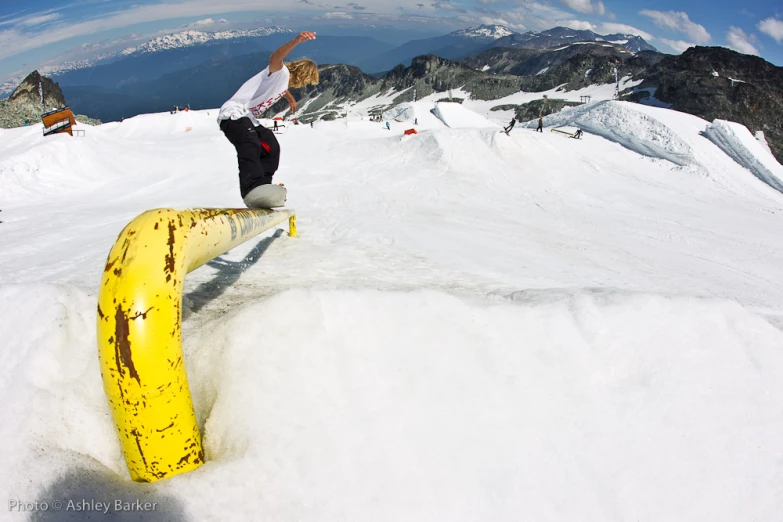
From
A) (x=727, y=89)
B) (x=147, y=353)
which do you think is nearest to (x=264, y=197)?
(x=147, y=353)

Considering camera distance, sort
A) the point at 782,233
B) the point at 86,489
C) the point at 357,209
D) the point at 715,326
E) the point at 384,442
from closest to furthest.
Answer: the point at 86,489
the point at 384,442
the point at 715,326
the point at 357,209
the point at 782,233

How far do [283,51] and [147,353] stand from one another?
3728 mm

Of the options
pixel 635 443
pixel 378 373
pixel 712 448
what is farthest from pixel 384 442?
pixel 712 448

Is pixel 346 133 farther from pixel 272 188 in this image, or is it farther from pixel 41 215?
pixel 272 188

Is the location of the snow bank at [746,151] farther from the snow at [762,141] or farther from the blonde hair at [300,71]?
the blonde hair at [300,71]

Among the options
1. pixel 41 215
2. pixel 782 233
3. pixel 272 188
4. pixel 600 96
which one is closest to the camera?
pixel 272 188

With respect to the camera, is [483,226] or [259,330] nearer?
[259,330]

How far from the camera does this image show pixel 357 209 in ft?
31.6

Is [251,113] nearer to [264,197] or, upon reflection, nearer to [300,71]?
[300,71]

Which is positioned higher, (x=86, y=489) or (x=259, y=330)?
(x=259, y=330)

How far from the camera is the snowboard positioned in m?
4.74

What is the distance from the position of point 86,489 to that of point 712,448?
3681 millimetres

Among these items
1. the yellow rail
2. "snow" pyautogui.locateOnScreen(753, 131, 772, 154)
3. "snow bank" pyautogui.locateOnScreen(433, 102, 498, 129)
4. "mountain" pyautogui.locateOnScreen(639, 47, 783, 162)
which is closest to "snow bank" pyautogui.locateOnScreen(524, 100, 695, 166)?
"snow" pyautogui.locateOnScreen(753, 131, 772, 154)

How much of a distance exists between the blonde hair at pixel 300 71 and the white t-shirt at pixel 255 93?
13 centimetres
